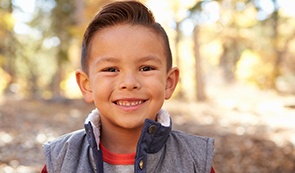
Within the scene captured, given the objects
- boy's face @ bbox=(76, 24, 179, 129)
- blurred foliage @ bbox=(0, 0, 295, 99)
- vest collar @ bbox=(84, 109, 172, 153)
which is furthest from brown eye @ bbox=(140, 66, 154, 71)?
blurred foliage @ bbox=(0, 0, 295, 99)

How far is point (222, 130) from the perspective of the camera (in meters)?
8.01

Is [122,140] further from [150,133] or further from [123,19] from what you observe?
[123,19]

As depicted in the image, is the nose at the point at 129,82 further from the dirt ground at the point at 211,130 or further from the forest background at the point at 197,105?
the dirt ground at the point at 211,130

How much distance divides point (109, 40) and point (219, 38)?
20.1 m

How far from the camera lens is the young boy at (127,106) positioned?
1.70 meters

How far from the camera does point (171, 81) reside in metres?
1.91

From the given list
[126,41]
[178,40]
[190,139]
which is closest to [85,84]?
[126,41]

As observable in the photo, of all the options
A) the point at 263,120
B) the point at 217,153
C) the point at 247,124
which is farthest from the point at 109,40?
the point at 263,120

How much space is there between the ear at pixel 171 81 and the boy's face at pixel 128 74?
0.10 m

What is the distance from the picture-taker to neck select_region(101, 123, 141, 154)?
6.03 feet

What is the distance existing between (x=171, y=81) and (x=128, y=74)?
302mm

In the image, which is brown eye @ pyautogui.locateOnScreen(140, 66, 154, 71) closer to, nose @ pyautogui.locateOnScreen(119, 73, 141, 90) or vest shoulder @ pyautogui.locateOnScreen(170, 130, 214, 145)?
nose @ pyautogui.locateOnScreen(119, 73, 141, 90)

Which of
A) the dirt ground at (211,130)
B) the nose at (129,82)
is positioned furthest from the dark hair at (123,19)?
the dirt ground at (211,130)

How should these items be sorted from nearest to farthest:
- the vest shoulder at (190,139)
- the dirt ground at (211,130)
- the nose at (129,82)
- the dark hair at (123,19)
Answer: the nose at (129,82), the dark hair at (123,19), the vest shoulder at (190,139), the dirt ground at (211,130)
